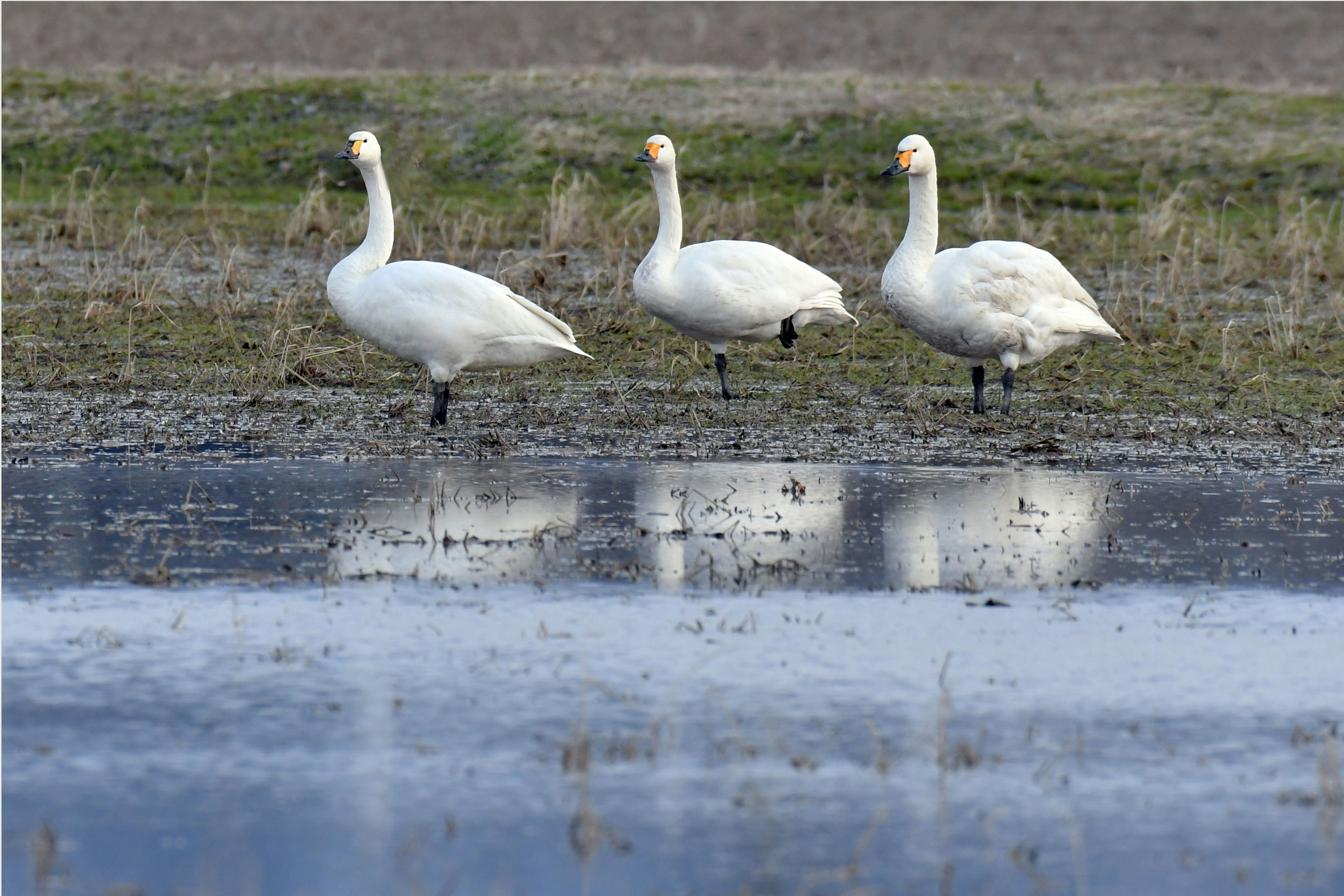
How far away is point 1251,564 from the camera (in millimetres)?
6371

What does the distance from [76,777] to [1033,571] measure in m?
3.41

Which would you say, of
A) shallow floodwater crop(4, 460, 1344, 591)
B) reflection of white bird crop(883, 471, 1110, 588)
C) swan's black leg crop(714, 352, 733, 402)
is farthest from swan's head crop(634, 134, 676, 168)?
reflection of white bird crop(883, 471, 1110, 588)

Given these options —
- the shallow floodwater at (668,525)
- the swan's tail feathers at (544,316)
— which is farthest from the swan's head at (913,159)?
the shallow floodwater at (668,525)

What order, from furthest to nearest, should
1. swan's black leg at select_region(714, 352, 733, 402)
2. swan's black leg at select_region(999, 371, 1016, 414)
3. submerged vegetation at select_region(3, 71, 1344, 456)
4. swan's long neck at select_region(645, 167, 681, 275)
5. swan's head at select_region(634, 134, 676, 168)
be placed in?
swan's head at select_region(634, 134, 676, 168) < submerged vegetation at select_region(3, 71, 1344, 456) < swan's long neck at select_region(645, 167, 681, 275) < swan's black leg at select_region(714, 352, 733, 402) < swan's black leg at select_region(999, 371, 1016, 414)

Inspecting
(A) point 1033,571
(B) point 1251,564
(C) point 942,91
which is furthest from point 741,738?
(C) point 942,91

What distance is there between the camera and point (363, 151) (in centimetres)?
1036

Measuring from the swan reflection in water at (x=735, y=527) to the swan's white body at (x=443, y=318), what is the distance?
4.03 ft

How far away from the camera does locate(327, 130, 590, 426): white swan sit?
9094 millimetres

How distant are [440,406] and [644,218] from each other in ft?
32.7

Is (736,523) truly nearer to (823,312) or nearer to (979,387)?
(979,387)

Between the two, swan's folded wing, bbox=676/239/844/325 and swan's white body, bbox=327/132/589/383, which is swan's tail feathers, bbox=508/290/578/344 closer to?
swan's white body, bbox=327/132/589/383

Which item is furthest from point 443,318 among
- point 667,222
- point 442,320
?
point 667,222

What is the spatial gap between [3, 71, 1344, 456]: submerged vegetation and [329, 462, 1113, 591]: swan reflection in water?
191 centimetres

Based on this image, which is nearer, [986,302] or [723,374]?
[986,302]
